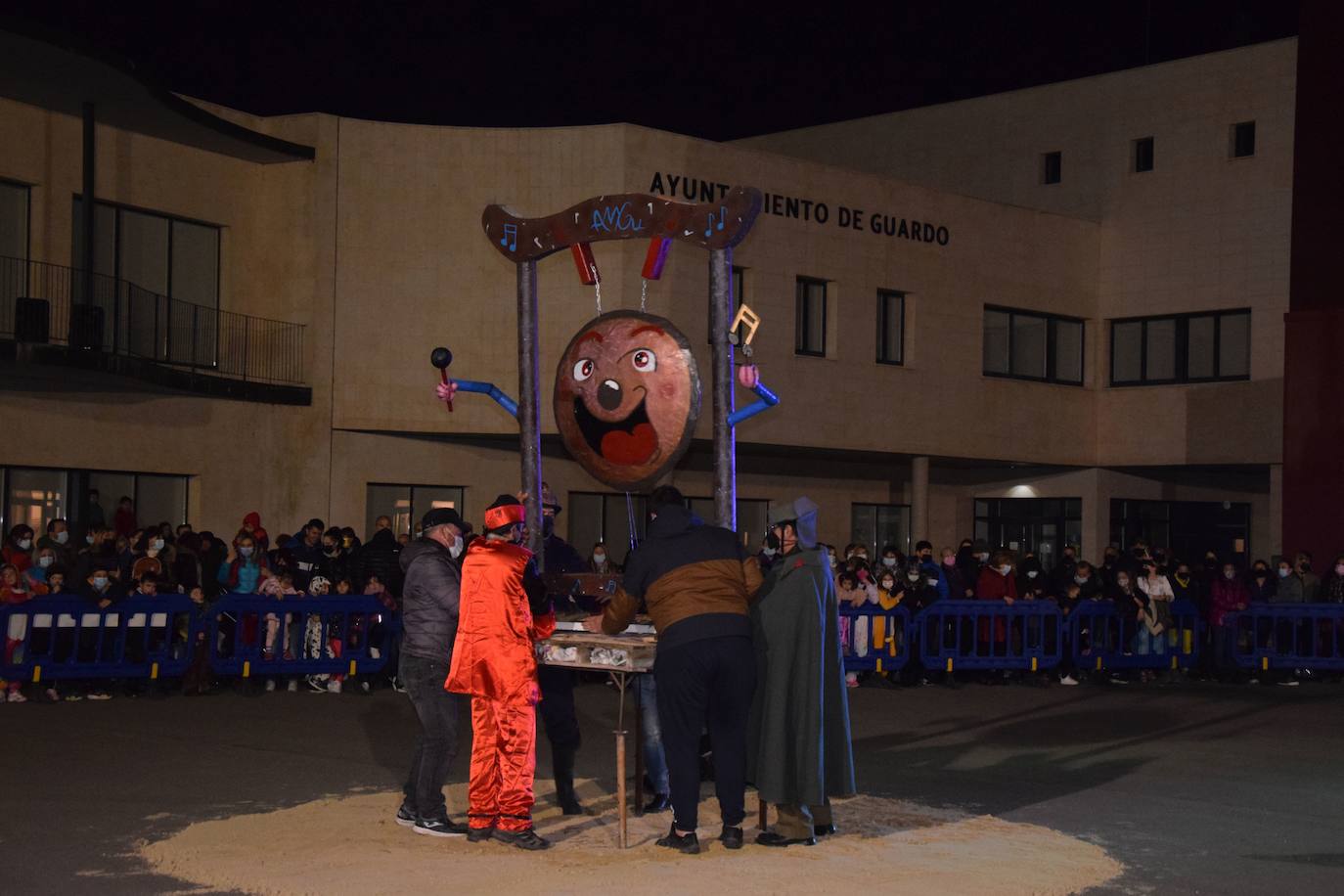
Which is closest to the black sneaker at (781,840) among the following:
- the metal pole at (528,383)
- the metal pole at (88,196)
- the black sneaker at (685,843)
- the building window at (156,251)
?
the black sneaker at (685,843)

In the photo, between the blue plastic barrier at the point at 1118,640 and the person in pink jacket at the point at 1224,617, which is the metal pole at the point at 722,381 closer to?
the blue plastic barrier at the point at 1118,640

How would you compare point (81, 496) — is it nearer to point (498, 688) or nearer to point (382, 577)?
point (382, 577)

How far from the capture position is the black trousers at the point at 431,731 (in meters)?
10.2

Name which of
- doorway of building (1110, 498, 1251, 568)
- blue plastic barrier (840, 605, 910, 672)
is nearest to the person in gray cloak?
blue plastic barrier (840, 605, 910, 672)

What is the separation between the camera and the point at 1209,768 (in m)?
13.8

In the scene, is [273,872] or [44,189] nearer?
[273,872]

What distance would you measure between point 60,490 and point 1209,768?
1824 cm

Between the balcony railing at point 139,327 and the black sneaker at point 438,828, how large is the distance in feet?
50.3

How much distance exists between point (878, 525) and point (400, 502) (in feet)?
38.1

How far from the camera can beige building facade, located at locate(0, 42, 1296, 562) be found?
2733 centimetres

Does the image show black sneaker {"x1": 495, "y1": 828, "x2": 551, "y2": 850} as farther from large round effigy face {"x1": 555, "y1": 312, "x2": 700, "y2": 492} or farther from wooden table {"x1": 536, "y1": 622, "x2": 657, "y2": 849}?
large round effigy face {"x1": 555, "y1": 312, "x2": 700, "y2": 492}

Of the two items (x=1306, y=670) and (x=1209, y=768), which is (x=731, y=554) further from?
(x=1306, y=670)

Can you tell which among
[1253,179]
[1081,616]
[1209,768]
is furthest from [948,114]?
[1209,768]

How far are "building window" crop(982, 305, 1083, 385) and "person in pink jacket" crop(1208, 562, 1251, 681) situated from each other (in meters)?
12.2
